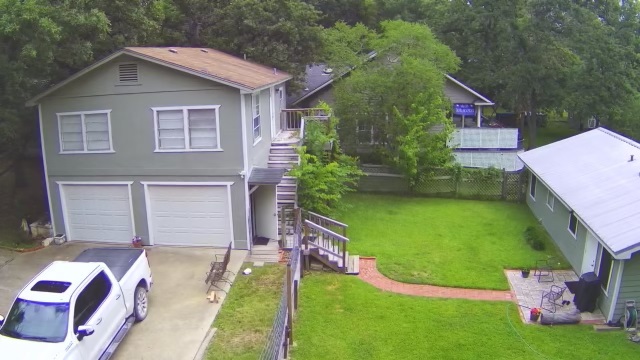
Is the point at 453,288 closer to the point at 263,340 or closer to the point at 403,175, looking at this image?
the point at 263,340

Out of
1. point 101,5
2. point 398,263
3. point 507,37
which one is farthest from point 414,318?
point 507,37

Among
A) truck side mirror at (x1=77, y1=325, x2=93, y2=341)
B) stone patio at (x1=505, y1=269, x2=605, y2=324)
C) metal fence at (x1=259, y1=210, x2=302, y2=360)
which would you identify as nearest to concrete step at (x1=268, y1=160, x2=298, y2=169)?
metal fence at (x1=259, y1=210, x2=302, y2=360)

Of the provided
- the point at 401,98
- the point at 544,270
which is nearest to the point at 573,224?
the point at 544,270

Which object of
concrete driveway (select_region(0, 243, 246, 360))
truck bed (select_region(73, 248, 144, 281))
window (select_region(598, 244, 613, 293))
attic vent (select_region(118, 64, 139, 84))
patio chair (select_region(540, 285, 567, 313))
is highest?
attic vent (select_region(118, 64, 139, 84))

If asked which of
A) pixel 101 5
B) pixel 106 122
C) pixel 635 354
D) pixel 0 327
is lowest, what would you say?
pixel 635 354

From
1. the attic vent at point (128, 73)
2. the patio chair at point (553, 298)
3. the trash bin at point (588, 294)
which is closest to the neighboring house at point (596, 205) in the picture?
the trash bin at point (588, 294)

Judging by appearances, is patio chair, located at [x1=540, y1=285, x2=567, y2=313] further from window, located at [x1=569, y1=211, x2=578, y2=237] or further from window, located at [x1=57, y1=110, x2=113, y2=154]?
window, located at [x1=57, y1=110, x2=113, y2=154]

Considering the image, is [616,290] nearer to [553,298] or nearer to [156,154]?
[553,298]

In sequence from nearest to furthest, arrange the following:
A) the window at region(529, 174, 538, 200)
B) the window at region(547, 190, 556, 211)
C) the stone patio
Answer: the stone patio < the window at region(547, 190, 556, 211) < the window at region(529, 174, 538, 200)
